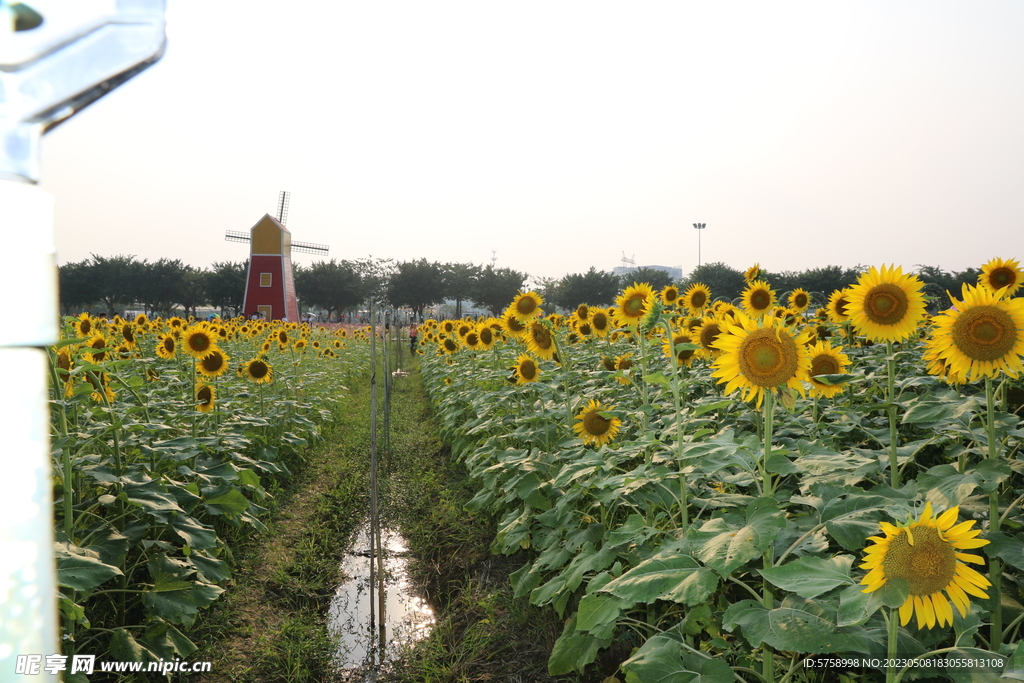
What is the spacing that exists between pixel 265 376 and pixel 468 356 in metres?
3.27

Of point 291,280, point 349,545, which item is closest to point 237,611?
point 349,545

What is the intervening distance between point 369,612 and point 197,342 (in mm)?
3392

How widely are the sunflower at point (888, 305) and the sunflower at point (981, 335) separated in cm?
36

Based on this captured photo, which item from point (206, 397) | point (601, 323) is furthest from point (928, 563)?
point (206, 397)

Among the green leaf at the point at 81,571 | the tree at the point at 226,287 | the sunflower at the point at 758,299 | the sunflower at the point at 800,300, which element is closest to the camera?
the green leaf at the point at 81,571

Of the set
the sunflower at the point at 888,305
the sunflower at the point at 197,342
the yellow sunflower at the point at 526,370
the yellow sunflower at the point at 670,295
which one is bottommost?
the yellow sunflower at the point at 526,370

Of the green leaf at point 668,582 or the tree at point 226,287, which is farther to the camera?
the tree at point 226,287

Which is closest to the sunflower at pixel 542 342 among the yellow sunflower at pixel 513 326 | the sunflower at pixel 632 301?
the sunflower at pixel 632 301

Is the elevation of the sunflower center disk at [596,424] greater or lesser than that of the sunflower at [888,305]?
lesser

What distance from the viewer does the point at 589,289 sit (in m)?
57.8

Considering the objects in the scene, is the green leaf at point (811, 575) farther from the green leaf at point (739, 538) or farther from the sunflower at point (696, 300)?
the sunflower at point (696, 300)

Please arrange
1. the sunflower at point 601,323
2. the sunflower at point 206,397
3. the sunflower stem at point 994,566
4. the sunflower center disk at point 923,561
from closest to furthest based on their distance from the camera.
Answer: the sunflower center disk at point 923,561 < the sunflower stem at point 994,566 < the sunflower at point 206,397 < the sunflower at point 601,323

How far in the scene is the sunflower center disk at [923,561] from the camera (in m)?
1.38

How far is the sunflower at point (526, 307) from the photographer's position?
624 centimetres
